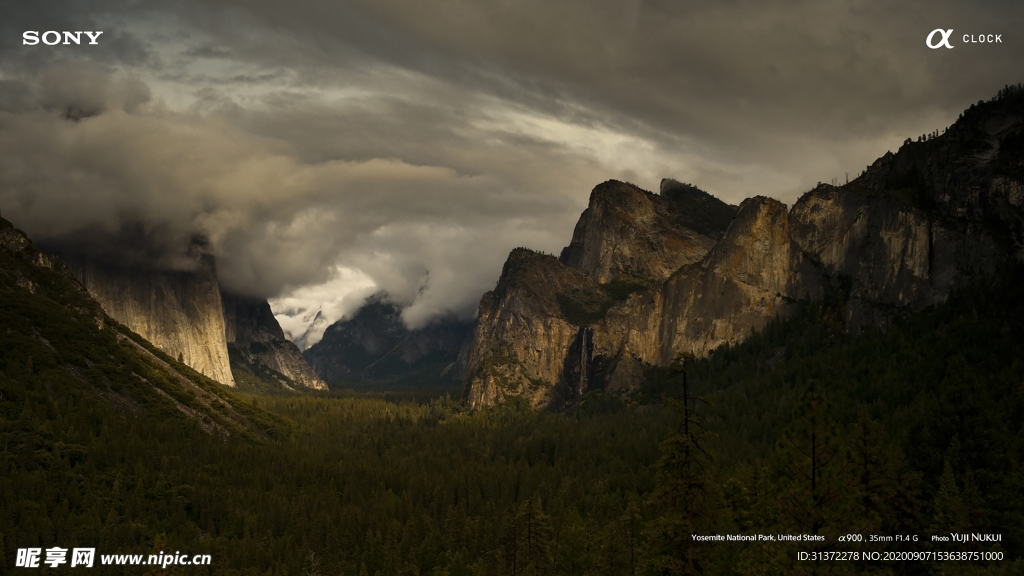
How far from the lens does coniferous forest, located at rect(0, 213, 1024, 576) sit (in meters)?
49.8

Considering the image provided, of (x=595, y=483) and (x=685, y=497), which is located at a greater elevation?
(x=685, y=497)

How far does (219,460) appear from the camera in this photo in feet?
568

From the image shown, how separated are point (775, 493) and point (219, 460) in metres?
151

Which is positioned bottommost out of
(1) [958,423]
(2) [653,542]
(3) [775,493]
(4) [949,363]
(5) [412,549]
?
(5) [412,549]

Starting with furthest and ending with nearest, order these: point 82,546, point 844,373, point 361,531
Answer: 1. point 844,373
2. point 361,531
3. point 82,546

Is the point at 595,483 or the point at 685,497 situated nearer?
the point at 685,497

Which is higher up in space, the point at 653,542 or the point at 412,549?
the point at 653,542

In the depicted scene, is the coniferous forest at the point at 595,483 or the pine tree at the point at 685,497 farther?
the coniferous forest at the point at 595,483

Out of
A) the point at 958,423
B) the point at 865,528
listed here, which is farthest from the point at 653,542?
the point at 958,423

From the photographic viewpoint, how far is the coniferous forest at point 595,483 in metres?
49.8

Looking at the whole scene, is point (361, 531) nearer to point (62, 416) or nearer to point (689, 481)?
point (62, 416)

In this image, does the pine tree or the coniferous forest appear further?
the coniferous forest

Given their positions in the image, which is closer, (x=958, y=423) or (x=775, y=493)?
(x=775, y=493)

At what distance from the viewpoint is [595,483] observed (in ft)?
525
